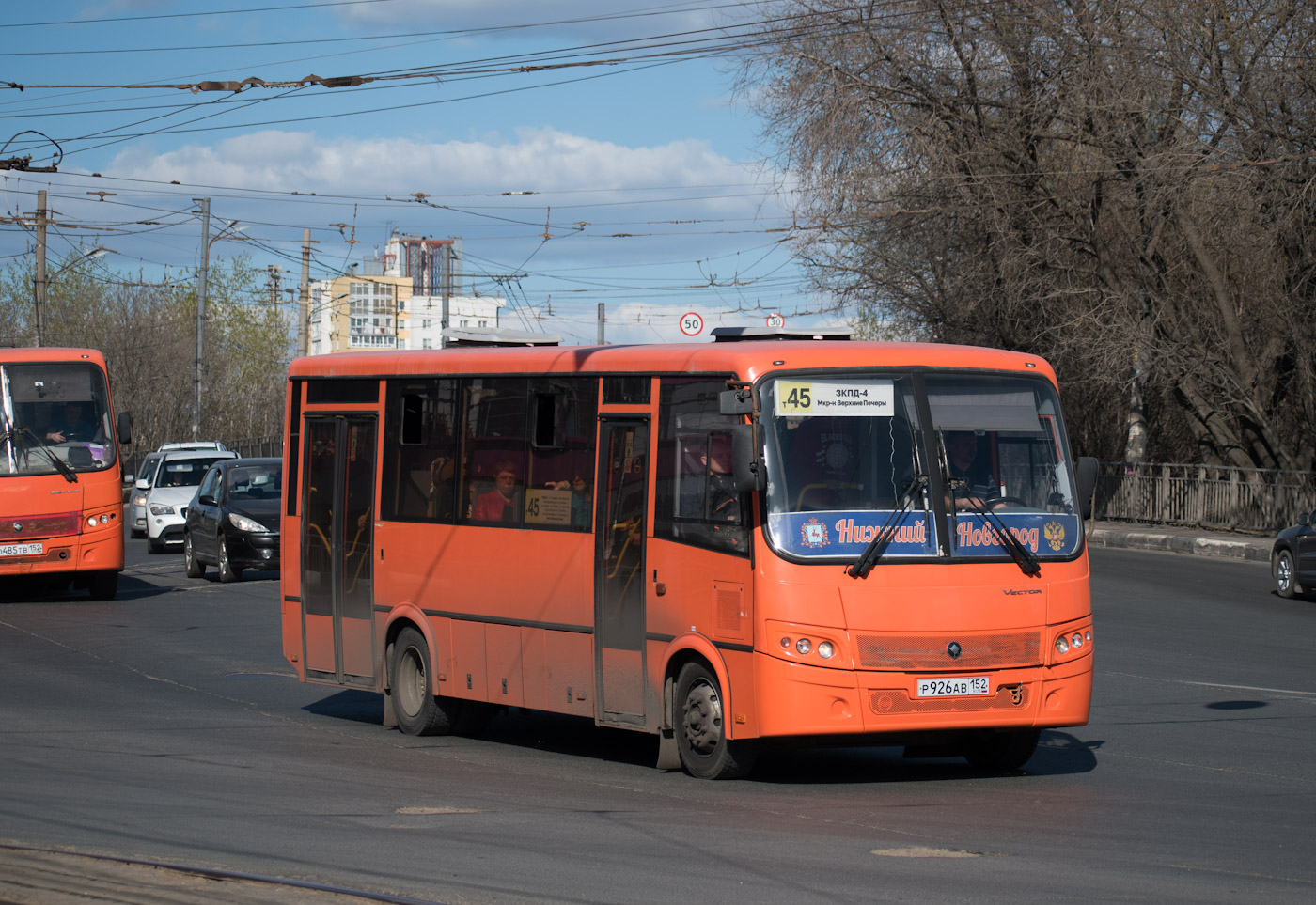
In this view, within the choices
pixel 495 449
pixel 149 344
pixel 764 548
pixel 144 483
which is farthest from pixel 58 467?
pixel 149 344

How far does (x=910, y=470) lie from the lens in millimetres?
9562

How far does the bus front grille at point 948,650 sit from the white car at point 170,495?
26369 millimetres

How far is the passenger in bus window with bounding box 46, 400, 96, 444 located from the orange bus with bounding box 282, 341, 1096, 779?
12224 millimetres

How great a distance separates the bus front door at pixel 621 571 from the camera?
10156mm

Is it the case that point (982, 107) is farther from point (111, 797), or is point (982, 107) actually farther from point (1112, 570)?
point (111, 797)

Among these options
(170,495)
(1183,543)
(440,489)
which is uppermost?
(440,489)

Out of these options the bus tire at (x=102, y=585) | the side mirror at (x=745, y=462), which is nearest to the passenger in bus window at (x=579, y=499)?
the side mirror at (x=745, y=462)

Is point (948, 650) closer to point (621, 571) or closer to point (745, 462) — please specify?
point (745, 462)

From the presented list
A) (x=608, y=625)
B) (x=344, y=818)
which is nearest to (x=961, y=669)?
(x=608, y=625)

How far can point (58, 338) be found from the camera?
2859 inches

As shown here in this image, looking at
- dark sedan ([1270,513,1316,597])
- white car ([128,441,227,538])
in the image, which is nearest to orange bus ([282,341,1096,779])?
dark sedan ([1270,513,1316,597])

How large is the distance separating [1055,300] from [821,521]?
2891cm

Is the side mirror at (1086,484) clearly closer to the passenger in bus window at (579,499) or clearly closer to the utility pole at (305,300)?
the passenger in bus window at (579,499)

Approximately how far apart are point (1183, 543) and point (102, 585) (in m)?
21.2
